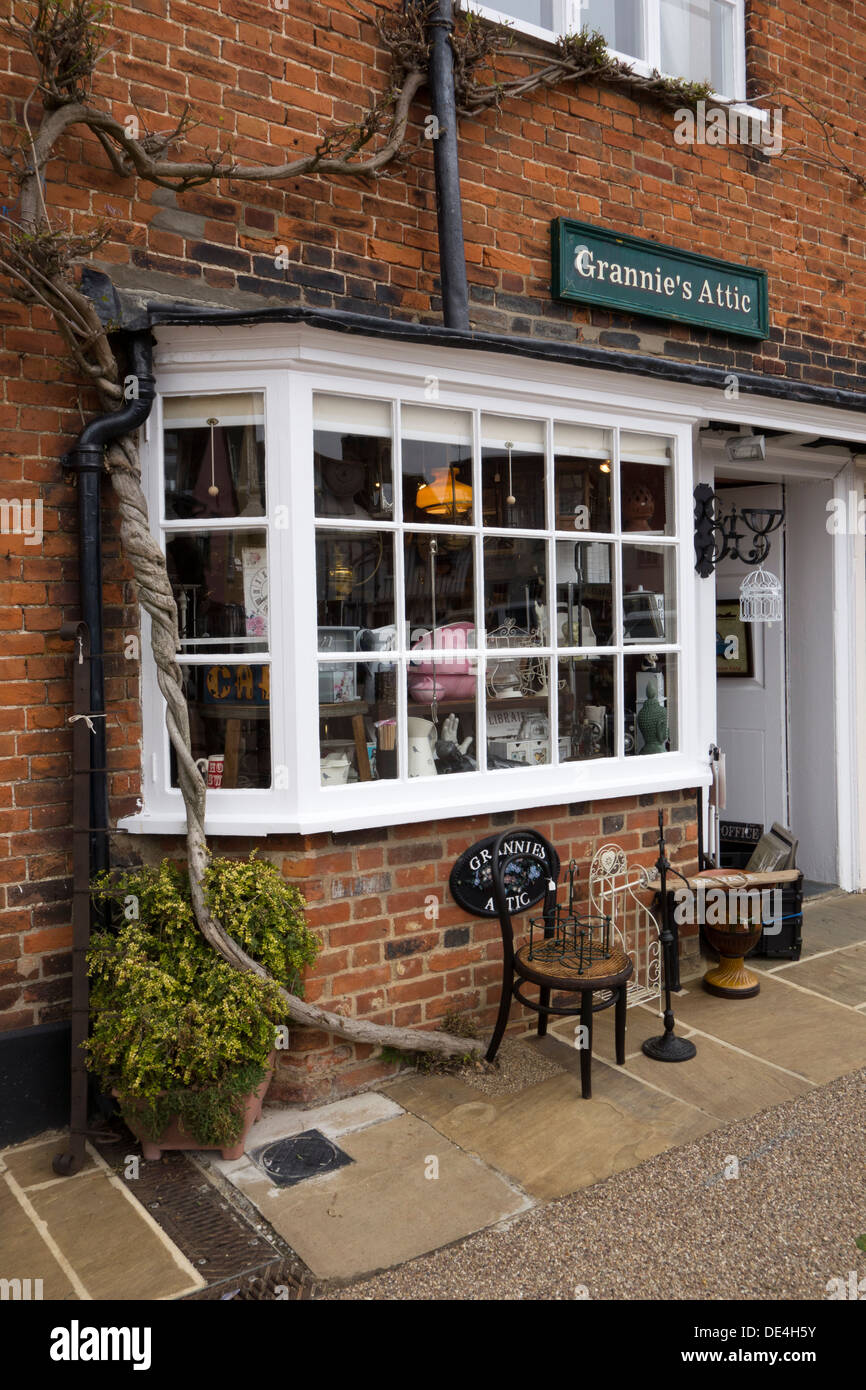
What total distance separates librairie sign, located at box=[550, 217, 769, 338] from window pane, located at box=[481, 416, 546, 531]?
950 mm

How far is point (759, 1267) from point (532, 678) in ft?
8.15

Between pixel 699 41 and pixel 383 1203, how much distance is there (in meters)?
6.18

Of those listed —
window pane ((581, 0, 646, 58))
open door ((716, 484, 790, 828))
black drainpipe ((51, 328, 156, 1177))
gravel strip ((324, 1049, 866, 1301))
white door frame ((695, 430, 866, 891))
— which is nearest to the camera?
gravel strip ((324, 1049, 866, 1301))

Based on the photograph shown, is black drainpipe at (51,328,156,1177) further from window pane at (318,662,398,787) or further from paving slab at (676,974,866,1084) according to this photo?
paving slab at (676,974,866,1084)

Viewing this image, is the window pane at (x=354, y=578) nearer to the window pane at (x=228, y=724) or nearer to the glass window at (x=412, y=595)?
the glass window at (x=412, y=595)

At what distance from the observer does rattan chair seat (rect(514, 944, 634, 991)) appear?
12.6 ft

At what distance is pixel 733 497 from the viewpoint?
681 cm

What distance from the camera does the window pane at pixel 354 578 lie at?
406 cm

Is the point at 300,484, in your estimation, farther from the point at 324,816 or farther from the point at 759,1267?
the point at 759,1267

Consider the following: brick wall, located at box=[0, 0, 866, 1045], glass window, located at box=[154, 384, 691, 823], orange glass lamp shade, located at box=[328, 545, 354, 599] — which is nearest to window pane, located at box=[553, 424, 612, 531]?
glass window, located at box=[154, 384, 691, 823]

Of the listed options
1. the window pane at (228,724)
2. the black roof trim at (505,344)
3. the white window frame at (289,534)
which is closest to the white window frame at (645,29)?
the black roof trim at (505,344)

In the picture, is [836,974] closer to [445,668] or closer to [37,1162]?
[445,668]

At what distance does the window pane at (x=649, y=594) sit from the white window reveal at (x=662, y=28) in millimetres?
2559

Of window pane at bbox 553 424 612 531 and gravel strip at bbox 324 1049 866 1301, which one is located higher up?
window pane at bbox 553 424 612 531
